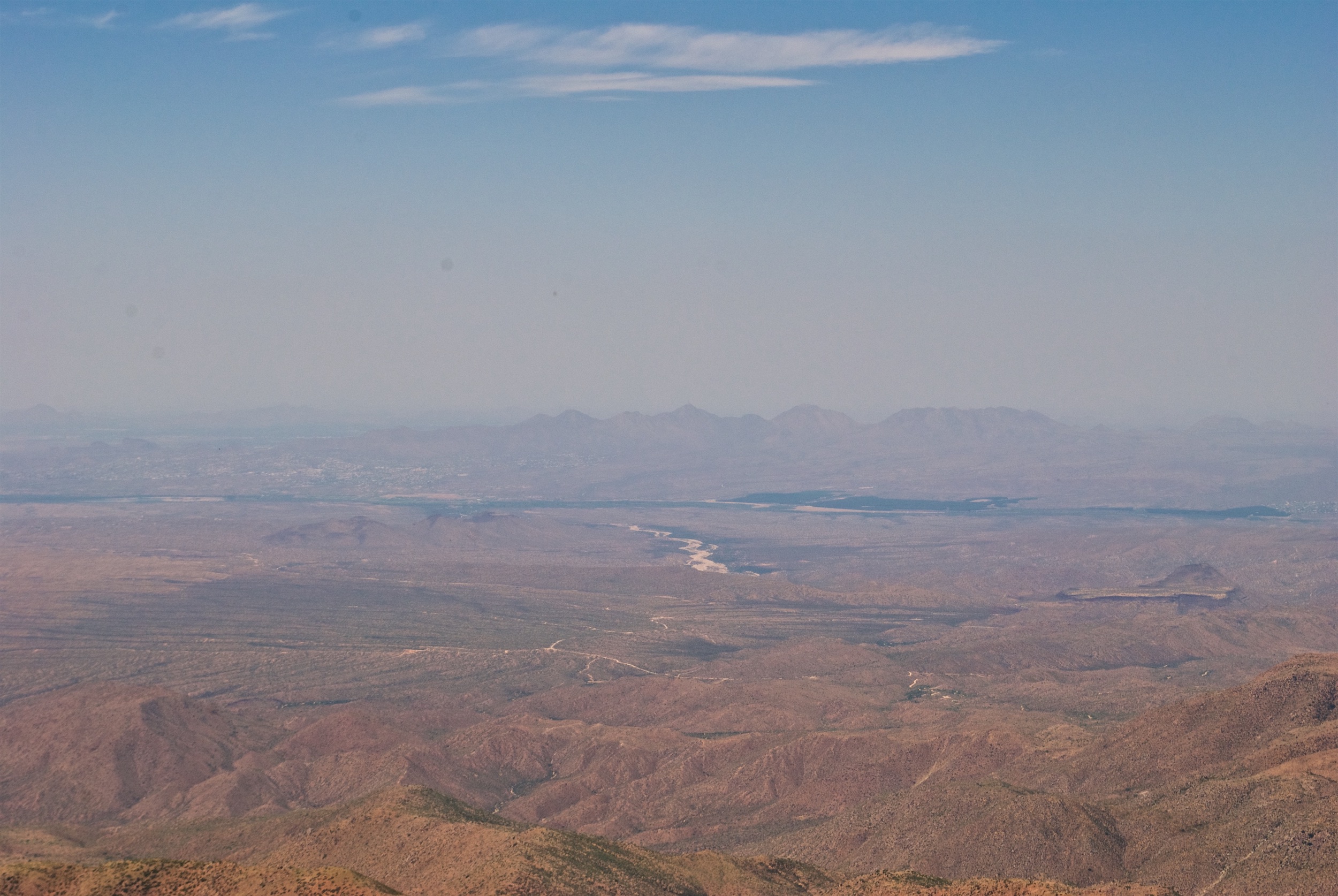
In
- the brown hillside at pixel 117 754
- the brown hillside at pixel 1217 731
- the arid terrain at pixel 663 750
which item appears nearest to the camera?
the arid terrain at pixel 663 750

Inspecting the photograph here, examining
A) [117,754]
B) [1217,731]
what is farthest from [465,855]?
[117,754]

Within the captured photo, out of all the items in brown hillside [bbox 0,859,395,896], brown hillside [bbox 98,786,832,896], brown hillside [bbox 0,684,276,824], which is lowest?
brown hillside [bbox 0,684,276,824]

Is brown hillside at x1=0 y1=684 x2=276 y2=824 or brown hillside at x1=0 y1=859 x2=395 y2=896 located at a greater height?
brown hillside at x1=0 y1=859 x2=395 y2=896

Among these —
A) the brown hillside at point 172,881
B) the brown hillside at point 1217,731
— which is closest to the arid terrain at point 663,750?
the brown hillside at point 172,881

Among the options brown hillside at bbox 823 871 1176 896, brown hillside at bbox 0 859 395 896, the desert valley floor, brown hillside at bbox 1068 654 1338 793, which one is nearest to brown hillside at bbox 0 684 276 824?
the desert valley floor

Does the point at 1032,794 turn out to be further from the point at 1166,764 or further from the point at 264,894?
the point at 264,894

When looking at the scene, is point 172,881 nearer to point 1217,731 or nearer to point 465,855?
point 465,855

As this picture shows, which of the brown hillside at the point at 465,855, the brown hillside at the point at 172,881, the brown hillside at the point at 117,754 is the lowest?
the brown hillside at the point at 117,754

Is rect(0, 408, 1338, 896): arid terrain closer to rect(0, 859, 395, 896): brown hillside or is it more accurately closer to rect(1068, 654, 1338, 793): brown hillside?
rect(0, 859, 395, 896): brown hillside

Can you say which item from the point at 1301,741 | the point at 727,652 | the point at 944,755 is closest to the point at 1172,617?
the point at 727,652

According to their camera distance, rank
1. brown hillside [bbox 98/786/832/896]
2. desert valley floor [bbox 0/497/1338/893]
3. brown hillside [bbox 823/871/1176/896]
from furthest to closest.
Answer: desert valley floor [bbox 0/497/1338/893] < brown hillside [bbox 98/786/832/896] < brown hillside [bbox 823/871/1176/896]

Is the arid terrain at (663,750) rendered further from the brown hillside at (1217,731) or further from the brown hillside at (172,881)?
the brown hillside at (1217,731)
